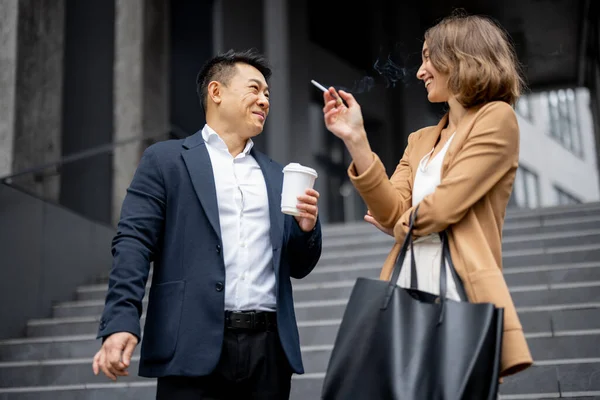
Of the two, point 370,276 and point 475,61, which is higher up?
point 475,61

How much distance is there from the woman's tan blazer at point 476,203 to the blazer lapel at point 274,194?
551mm

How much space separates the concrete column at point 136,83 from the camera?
8758 millimetres

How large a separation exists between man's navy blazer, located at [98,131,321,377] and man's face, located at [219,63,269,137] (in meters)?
0.19

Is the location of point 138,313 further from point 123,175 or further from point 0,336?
point 123,175

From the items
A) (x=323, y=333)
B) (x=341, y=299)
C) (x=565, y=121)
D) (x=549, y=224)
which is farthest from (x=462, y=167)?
(x=565, y=121)

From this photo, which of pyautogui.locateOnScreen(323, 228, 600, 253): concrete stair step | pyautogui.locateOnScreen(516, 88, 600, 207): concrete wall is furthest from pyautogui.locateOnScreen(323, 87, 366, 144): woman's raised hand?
pyautogui.locateOnScreen(516, 88, 600, 207): concrete wall

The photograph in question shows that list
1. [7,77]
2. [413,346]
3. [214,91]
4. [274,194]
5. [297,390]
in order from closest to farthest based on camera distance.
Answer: [413,346]
[274,194]
[214,91]
[297,390]
[7,77]

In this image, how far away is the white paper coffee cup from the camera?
2330 millimetres

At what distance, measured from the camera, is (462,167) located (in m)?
1.96

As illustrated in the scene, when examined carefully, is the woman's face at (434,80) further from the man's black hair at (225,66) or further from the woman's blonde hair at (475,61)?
the man's black hair at (225,66)

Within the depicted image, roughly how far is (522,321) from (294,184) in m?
2.69

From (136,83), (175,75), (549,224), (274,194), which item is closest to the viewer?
(274,194)

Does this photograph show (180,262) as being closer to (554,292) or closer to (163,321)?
(163,321)

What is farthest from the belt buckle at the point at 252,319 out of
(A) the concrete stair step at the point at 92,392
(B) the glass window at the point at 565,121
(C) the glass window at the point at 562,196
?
(B) the glass window at the point at 565,121
